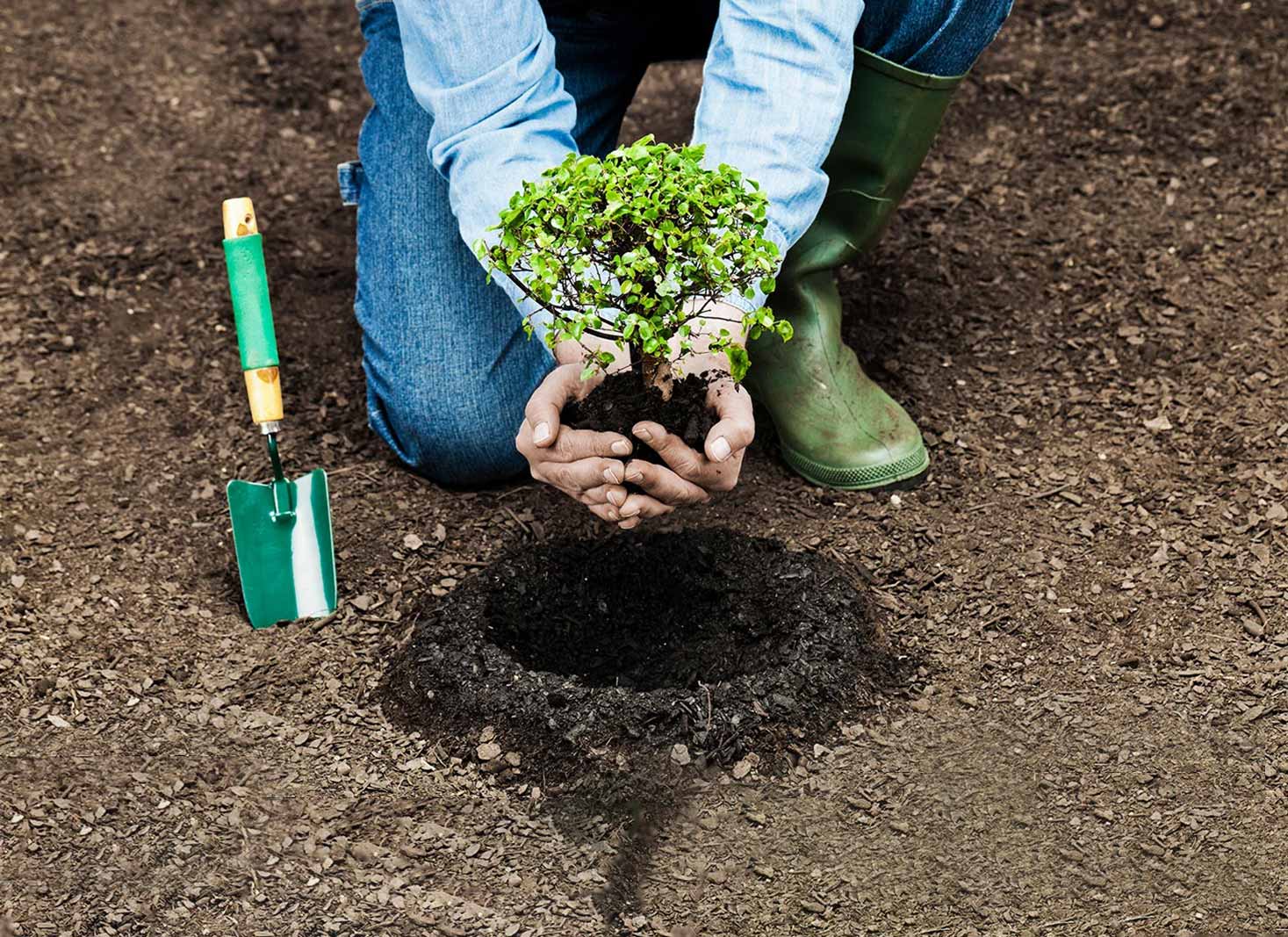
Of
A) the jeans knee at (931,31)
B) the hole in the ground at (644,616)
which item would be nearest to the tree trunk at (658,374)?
the hole in the ground at (644,616)

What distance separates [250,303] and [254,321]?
0.10 ft

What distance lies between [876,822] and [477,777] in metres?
0.57

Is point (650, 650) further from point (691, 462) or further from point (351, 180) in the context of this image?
point (351, 180)

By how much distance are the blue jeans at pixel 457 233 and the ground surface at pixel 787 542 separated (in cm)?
12

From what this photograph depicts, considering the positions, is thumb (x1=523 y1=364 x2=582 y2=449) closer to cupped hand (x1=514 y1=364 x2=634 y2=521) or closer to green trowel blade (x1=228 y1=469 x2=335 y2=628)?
cupped hand (x1=514 y1=364 x2=634 y2=521)

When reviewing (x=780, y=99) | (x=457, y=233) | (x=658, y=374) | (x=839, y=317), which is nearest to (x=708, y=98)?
(x=780, y=99)

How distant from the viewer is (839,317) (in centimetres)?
271

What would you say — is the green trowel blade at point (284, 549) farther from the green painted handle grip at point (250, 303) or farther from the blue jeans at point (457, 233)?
the blue jeans at point (457, 233)

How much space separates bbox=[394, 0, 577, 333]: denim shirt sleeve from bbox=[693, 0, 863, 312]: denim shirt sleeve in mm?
271

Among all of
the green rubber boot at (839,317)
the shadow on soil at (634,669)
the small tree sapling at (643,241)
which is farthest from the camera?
the green rubber boot at (839,317)

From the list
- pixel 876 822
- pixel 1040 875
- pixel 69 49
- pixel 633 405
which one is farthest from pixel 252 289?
pixel 69 49

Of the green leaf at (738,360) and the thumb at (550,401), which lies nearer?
the green leaf at (738,360)

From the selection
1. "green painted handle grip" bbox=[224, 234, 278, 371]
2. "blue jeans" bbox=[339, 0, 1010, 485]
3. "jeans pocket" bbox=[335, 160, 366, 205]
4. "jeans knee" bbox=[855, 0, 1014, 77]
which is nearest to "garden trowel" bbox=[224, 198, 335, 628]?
"green painted handle grip" bbox=[224, 234, 278, 371]

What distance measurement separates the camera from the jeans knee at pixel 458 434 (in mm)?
2619
